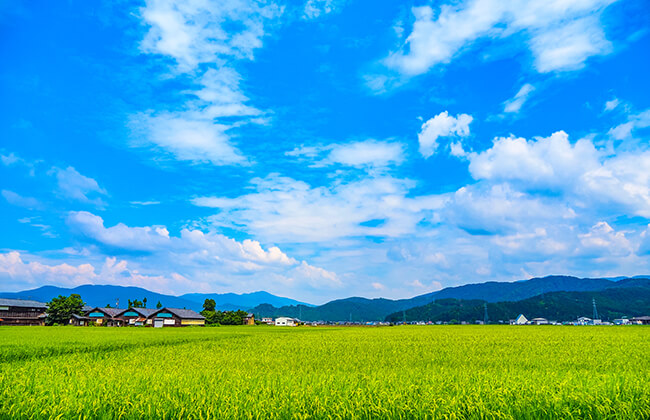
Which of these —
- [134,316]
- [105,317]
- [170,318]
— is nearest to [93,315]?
[105,317]

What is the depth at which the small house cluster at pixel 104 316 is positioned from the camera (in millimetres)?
100938

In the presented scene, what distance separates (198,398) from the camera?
745 cm

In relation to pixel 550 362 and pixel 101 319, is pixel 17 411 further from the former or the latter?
pixel 101 319

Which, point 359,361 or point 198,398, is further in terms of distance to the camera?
point 359,361

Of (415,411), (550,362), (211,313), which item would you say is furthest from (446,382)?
(211,313)

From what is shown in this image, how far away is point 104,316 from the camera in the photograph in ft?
384

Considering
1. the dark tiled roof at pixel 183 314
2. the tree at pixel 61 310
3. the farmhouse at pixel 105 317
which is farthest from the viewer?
the dark tiled roof at pixel 183 314

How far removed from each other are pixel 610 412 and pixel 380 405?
4416 millimetres

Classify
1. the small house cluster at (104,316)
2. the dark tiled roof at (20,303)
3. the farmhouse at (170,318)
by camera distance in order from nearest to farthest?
the small house cluster at (104,316) < the dark tiled roof at (20,303) < the farmhouse at (170,318)

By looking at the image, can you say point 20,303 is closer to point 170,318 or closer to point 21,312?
point 21,312

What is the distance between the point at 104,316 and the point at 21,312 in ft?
68.2

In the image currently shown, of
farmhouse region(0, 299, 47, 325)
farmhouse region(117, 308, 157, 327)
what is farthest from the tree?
farmhouse region(117, 308, 157, 327)

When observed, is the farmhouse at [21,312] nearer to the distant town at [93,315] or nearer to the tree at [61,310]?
the distant town at [93,315]

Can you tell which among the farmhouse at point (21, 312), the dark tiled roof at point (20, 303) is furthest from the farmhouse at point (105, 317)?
the dark tiled roof at point (20, 303)
